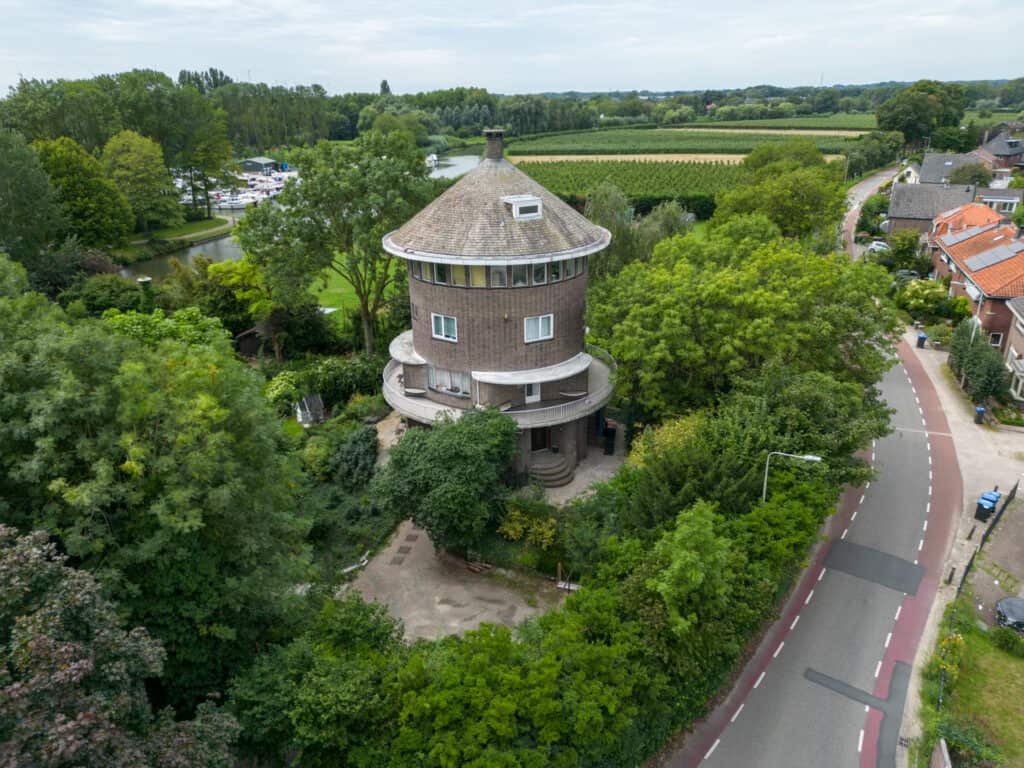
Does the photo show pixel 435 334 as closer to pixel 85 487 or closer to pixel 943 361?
pixel 85 487

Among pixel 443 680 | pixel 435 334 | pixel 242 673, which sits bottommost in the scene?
pixel 242 673

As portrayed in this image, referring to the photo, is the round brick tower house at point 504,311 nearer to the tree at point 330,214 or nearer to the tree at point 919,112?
the tree at point 330,214

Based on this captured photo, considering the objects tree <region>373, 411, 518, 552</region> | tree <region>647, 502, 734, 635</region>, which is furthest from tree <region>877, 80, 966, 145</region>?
tree <region>647, 502, 734, 635</region>

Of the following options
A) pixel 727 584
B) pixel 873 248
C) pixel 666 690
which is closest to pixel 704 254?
pixel 727 584

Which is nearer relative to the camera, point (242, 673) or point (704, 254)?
point (242, 673)

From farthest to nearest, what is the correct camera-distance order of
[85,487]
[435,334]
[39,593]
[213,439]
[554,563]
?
[435,334] < [554,563] < [213,439] < [85,487] < [39,593]

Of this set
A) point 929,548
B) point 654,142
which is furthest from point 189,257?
point 654,142

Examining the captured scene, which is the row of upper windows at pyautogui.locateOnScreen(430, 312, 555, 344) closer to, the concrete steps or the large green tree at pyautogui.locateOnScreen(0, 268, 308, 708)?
the concrete steps
